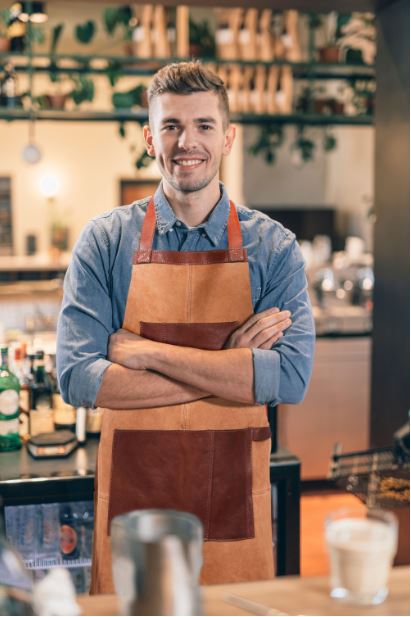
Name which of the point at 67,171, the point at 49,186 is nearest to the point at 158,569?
the point at 49,186

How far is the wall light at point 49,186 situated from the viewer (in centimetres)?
1273

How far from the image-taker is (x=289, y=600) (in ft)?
4.36

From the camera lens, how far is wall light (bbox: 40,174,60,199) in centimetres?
1273

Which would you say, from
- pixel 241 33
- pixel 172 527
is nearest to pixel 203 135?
pixel 172 527

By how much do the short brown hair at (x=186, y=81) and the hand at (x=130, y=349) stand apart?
59cm

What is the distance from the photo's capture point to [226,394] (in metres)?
1.99

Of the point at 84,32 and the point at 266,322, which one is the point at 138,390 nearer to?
the point at 266,322

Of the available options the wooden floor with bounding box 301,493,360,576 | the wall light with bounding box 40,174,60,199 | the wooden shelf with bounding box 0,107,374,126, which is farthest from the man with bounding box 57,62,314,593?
the wall light with bounding box 40,174,60,199

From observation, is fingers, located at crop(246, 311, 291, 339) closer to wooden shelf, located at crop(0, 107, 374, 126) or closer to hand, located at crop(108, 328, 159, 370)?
hand, located at crop(108, 328, 159, 370)

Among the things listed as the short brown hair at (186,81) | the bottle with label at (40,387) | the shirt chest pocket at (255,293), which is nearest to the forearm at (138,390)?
the shirt chest pocket at (255,293)

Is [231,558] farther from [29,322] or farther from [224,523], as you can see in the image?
[29,322]

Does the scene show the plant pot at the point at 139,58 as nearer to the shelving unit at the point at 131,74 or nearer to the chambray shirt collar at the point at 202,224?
the shelving unit at the point at 131,74

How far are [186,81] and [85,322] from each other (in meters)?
0.63

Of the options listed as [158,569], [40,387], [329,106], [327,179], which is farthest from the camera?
[327,179]
